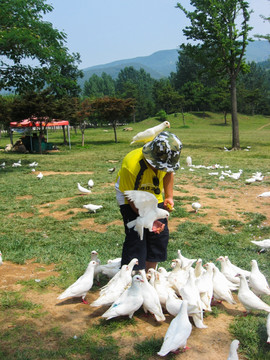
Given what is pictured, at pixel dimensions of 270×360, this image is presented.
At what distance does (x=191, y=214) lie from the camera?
24.9ft

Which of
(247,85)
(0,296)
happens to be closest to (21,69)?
(0,296)

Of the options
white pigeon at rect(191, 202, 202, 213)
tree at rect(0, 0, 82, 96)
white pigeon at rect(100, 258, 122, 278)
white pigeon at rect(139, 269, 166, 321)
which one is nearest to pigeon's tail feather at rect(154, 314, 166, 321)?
white pigeon at rect(139, 269, 166, 321)

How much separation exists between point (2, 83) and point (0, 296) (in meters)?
13.8

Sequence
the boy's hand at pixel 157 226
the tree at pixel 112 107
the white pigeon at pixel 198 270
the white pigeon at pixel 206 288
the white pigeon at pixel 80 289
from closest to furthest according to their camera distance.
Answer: the boy's hand at pixel 157 226
the white pigeon at pixel 206 288
the white pigeon at pixel 80 289
the white pigeon at pixel 198 270
the tree at pixel 112 107

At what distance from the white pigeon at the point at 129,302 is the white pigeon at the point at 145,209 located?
21.9 inches

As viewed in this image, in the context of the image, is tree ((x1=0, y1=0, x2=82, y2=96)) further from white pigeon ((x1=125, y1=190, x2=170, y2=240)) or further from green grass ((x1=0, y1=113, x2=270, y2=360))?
white pigeon ((x1=125, y1=190, x2=170, y2=240))

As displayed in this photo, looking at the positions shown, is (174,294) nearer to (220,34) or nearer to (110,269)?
(110,269)

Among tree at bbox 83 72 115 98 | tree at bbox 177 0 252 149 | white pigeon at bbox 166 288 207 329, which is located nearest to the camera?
white pigeon at bbox 166 288 207 329

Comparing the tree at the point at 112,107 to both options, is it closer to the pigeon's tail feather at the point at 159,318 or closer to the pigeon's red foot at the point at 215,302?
the pigeon's red foot at the point at 215,302

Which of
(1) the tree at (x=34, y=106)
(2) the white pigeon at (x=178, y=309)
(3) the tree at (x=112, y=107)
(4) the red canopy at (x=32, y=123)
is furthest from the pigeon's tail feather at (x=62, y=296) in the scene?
(3) the tree at (x=112, y=107)

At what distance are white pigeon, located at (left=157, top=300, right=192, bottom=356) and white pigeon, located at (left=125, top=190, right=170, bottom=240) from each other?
872mm

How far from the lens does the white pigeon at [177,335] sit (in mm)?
2811

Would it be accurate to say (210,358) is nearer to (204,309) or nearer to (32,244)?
(204,309)

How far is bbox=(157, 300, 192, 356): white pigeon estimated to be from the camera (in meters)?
2.81
